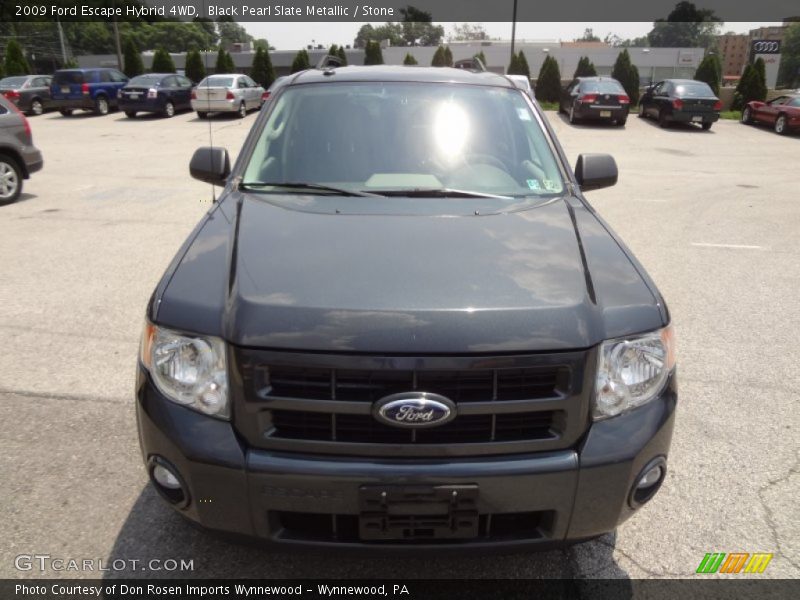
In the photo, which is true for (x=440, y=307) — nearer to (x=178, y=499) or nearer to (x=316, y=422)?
(x=316, y=422)

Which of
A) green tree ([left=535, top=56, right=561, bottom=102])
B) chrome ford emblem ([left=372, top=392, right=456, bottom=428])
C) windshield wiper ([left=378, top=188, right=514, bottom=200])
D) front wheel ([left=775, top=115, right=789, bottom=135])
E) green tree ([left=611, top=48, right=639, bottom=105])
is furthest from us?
green tree ([left=535, top=56, right=561, bottom=102])

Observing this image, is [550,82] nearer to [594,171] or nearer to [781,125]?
[781,125]

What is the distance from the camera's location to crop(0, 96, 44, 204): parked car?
9.50m

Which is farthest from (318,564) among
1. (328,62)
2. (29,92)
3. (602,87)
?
(29,92)

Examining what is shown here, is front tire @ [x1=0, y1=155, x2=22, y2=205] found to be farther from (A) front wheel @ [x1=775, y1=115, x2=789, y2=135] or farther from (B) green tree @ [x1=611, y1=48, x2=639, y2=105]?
(B) green tree @ [x1=611, y1=48, x2=639, y2=105]

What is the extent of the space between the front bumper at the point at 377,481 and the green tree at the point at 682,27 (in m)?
99.6

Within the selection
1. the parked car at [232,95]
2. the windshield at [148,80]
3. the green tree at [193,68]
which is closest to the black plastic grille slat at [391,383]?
A: the parked car at [232,95]

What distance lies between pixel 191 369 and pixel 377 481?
71 cm

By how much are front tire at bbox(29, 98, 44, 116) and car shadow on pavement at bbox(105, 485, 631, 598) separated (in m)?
27.1

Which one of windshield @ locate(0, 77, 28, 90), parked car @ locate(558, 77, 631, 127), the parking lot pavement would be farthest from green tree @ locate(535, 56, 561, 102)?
windshield @ locate(0, 77, 28, 90)

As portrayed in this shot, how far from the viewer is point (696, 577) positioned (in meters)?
2.64

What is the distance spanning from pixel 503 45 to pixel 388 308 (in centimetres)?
7051

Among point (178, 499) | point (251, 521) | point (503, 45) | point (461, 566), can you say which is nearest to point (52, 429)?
point (178, 499)

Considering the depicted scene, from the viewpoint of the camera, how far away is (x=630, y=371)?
7.40ft
